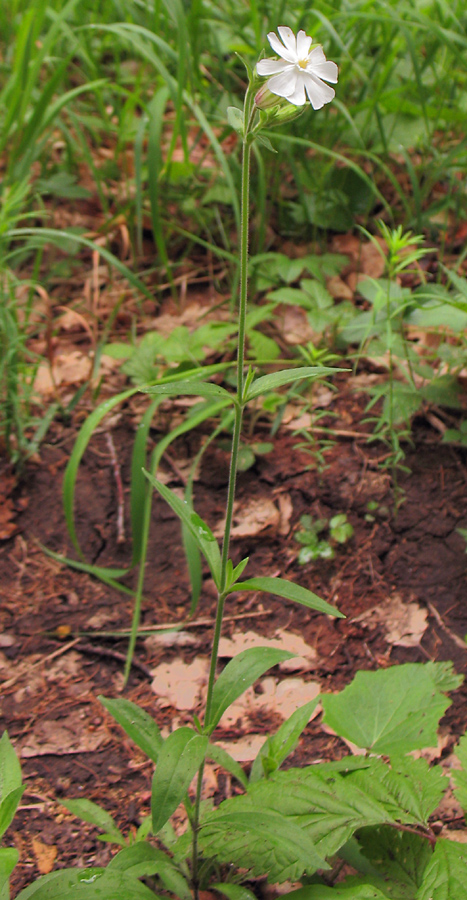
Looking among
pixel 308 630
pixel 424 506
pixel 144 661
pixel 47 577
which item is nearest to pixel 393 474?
pixel 424 506

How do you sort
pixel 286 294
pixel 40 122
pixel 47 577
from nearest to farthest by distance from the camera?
1. pixel 47 577
2. pixel 286 294
3. pixel 40 122

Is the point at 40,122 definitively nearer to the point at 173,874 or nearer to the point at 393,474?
the point at 393,474

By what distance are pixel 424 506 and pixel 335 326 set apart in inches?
22.7

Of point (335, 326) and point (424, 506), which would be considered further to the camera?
point (335, 326)

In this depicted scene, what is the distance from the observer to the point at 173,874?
40.5 inches

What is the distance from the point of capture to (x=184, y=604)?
5.16ft

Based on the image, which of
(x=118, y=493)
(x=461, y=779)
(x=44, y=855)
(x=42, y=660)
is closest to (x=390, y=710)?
(x=461, y=779)

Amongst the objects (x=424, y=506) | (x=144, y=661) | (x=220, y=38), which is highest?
(x=220, y=38)

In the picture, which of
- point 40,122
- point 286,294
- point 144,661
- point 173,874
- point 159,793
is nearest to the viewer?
point 159,793

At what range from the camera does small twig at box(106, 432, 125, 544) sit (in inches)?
66.9

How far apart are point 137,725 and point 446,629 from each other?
2.40 ft

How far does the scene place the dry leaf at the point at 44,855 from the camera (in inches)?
42.9

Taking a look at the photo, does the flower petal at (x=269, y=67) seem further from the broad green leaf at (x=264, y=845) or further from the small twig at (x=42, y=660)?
the small twig at (x=42, y=660)

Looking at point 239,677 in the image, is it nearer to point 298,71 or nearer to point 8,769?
point 8,769
